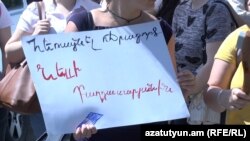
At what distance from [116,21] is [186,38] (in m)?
0.69

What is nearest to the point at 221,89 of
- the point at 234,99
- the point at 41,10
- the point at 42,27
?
the point at 234,99

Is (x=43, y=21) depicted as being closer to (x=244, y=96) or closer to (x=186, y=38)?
(x=186, y=38)

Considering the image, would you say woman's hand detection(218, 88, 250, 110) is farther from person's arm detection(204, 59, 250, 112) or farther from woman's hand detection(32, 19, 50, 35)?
woman's hand detection(32, 19, 50, 35)

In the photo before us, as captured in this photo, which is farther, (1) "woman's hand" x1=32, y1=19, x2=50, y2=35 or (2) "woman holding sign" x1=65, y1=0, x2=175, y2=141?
(1) "woman's hand" x1=32, y1=19, x2=50, y2=35

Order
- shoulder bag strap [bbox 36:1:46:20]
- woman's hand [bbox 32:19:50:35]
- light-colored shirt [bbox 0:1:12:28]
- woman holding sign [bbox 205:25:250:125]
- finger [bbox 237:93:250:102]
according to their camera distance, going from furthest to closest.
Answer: light-colored shirt [bbox 0:1:12:28]
shoulder bag strap [bbox 36:1:46:20]
woman's hand [bbox 32:19:50:35]
woman holding sign [bbox 205:25:250:125]
finger [bbox 237:93:250:102]

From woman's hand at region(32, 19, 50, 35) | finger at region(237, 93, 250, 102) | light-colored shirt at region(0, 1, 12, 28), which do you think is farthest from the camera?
light-colored shirt at region(0, 1, 12, 28)

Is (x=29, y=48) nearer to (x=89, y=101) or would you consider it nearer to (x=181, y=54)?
(x=89, y=101)

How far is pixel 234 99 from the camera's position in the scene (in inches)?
79.2

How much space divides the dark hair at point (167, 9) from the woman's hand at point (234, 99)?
110 cm

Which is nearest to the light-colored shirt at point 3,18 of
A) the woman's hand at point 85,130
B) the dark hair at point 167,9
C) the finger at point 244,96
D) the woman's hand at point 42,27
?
the woman's hand at point 42,27

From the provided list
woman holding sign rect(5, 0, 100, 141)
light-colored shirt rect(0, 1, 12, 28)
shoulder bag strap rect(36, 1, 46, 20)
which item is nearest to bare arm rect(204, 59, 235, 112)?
woman holding sign rect(5, 0, 100, 141)

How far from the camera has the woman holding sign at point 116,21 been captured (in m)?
2.14

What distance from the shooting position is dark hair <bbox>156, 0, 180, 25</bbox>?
315 cm

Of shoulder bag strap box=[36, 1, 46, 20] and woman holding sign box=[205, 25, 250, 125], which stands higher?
shoulder bag strap box=[36, 1, 46, 20]
